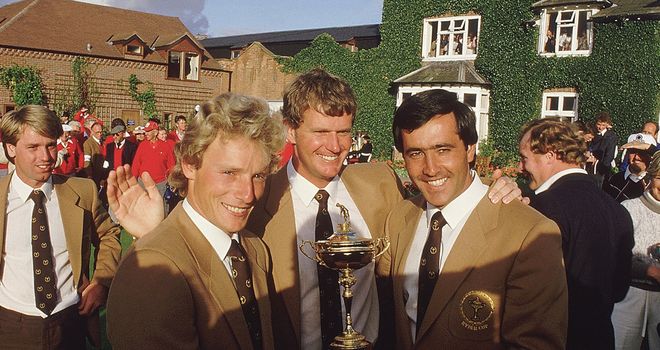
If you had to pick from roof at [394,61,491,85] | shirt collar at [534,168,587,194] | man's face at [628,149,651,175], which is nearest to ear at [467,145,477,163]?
shirt collar at [534,168,587,194]

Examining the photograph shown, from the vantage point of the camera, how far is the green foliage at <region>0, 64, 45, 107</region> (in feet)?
92.0

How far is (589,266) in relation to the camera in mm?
3645

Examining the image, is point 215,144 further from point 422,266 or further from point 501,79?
point 501,79

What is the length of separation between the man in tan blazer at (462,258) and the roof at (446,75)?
21.4 metres

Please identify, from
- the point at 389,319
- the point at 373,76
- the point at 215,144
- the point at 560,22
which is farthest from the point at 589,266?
the point at 373,76

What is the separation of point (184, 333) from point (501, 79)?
2286 centimetres

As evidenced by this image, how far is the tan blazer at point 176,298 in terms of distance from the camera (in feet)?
7.23

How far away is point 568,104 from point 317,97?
69.9 feet

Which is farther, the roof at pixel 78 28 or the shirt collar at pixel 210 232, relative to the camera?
the roof at pixel 78 28

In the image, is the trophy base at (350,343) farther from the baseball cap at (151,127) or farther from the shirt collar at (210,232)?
the baseball cap at (151,127)

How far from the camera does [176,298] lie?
7.37 feet

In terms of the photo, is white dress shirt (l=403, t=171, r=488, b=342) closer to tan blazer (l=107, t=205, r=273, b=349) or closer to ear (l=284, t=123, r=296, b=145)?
tan blazer (l=107, t=205, r=273, b=349)

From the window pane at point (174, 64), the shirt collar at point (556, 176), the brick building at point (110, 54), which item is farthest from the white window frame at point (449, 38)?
the shirt collar at point (556, 176)

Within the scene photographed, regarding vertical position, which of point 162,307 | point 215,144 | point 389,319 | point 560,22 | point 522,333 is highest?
point 560,22
